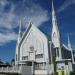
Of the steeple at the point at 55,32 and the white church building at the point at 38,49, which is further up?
the steeple at the point at 55,32

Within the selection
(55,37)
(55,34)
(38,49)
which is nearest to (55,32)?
(55,34)

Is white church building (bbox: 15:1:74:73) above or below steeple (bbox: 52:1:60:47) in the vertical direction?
below

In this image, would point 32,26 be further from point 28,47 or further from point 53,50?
point 53,50

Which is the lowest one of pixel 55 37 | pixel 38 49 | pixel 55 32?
pixel 38 49

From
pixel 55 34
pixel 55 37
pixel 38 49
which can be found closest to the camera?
pixel 38 49

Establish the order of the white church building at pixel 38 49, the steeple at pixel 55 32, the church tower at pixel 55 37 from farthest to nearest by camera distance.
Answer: the steeple at pixel 55 32 → the church tower at pixel 55 37 → the white church building at pixel 38 49

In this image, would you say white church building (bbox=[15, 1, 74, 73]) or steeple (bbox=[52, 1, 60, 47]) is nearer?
white church building (bbox=[15, 1, 74, 73])

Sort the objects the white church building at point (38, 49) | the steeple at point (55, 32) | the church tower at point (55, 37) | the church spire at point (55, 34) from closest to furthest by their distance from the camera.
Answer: the white church building at point (38, 49) → the church tower at point (55, 37) → the church spire at point (55, 34) → the steeple at point (55, 32)

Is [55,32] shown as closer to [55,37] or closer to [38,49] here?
[55,37]

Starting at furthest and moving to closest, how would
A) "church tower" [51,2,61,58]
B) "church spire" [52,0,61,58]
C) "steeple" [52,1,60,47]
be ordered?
1. "steeple" [52,1,60,47]
2. "church spire" [52,0,61,58]
3. "church tower" [51,2,61,58]

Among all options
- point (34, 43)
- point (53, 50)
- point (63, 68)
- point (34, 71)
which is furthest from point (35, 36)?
point (63, 68)

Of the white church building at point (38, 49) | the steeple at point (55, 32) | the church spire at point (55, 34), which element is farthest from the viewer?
the steeple at point (55, 32)

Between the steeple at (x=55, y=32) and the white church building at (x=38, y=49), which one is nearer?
the white church building at (x=38, y=49)

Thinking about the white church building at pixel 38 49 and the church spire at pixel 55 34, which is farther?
the church spire at pixel 55 34
